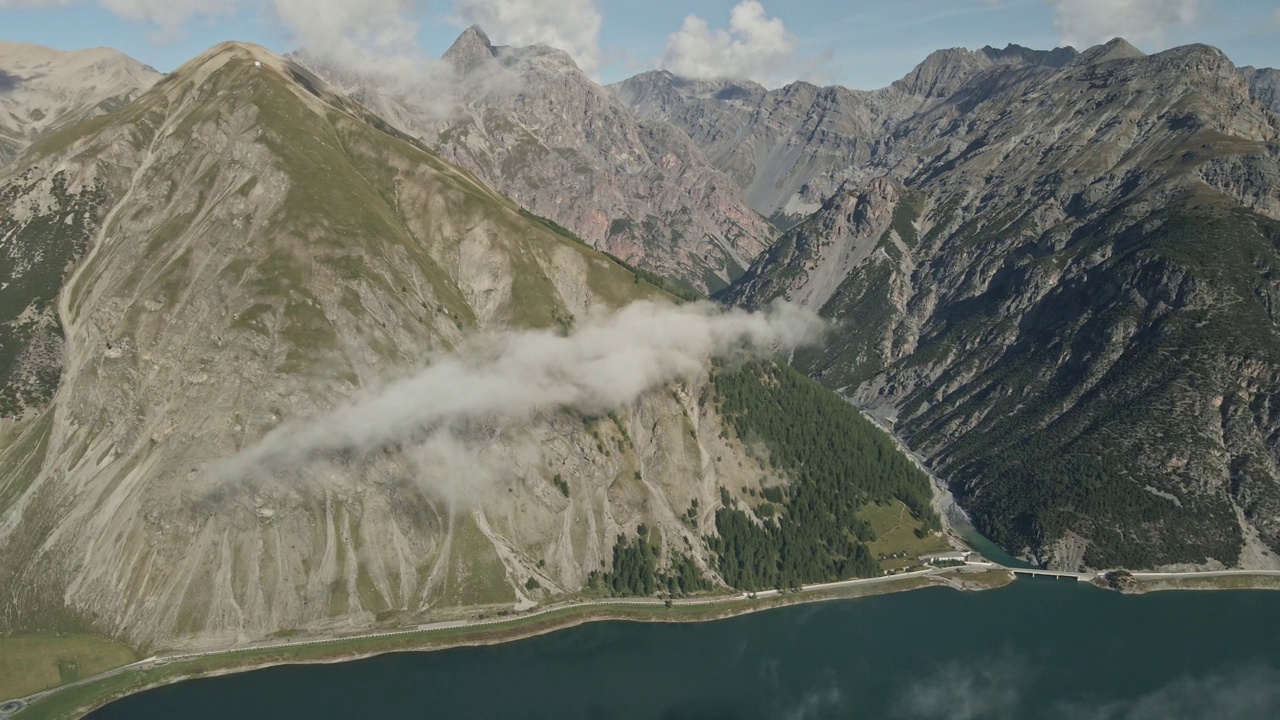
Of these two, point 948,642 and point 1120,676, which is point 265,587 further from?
point 1120,676

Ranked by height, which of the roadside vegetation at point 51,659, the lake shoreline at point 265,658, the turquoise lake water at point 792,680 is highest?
the roadside vegetation at point 51,659

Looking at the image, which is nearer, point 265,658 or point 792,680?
point 792,680

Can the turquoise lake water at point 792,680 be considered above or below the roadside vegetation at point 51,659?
below

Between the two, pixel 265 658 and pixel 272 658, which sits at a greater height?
pixel 265 658

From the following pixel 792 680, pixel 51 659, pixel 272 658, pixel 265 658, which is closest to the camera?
pixel 51 659

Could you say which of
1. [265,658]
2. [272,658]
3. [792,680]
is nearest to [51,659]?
[265,658]

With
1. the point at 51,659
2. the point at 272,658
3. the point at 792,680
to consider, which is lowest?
the point at 792,680

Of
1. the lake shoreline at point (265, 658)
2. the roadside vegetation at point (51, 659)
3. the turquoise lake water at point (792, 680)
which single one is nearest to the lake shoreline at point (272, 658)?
the lake shoreline at point (265, 658)

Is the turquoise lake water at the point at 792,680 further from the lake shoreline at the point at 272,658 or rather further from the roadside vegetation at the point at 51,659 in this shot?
the roadside vegetation at the point at 51,659

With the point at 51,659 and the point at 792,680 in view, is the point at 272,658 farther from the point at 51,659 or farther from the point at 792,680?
the point at 792,680

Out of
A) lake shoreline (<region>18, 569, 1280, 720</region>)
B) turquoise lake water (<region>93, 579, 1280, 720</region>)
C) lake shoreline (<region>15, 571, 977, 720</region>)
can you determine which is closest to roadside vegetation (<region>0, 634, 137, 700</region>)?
lake shoreline (<region>15, 571, 977, 720</region>)
